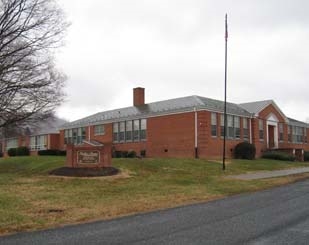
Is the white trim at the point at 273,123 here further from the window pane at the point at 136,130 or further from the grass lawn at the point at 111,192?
the grass lawn at the point at 111,192

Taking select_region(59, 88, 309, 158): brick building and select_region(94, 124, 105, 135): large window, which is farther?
select_region(94, 124, 105, 135): large window

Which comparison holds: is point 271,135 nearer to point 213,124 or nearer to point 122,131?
point 213,124

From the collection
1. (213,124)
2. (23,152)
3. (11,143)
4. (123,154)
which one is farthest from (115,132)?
(11,143)

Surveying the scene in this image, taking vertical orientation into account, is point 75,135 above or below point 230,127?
below

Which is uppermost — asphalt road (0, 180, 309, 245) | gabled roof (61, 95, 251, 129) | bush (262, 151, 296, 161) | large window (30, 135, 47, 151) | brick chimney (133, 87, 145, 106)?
brick chimney (133, 87, 145, 106)

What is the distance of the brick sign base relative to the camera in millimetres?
23984

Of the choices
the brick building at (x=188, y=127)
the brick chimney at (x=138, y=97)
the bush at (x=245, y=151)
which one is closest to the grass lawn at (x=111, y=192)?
the brick building at (x=188, y=127)

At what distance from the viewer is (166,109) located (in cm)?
4169

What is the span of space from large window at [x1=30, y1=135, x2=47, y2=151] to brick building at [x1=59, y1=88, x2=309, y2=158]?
8702mm

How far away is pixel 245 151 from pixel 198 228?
30.2 meters

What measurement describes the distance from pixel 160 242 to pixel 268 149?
38.0 metres

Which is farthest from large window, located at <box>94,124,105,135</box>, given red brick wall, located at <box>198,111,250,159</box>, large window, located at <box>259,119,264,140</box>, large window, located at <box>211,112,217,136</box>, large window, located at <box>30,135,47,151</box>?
large window, located at <box>259,119,264,140</box>

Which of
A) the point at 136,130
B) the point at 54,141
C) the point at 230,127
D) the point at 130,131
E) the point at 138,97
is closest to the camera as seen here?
the point at 230,127

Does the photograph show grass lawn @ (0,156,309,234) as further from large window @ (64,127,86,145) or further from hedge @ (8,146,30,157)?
hedge @ (8,146,30,157)
